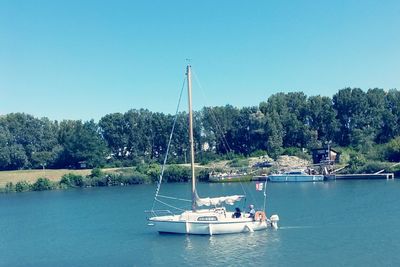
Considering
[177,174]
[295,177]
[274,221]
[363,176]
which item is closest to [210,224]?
[274,221]

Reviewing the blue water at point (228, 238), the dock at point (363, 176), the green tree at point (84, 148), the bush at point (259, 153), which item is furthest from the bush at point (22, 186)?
the dock at point (363, 176)

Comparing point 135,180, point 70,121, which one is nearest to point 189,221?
point 135,180

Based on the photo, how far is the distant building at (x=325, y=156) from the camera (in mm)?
128375

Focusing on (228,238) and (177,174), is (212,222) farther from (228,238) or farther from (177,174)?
(177,174)

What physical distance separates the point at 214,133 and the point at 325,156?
48.1 m

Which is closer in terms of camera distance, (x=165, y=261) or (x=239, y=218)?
(x=165, y=261)

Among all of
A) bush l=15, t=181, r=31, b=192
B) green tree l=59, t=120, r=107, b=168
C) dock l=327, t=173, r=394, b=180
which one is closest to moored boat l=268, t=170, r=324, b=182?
dock l=327, t=173, r=394, b=180

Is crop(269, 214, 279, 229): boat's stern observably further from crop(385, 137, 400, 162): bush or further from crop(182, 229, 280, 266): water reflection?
crop(385, 137, 400, 162): bush

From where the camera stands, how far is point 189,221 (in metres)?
51.1

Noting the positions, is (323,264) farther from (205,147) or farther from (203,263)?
(205,147)

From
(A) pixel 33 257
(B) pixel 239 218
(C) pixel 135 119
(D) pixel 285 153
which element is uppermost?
(C) pixel 135 119

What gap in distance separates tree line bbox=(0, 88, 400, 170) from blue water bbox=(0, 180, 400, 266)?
71286 mm

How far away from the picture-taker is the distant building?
421ft

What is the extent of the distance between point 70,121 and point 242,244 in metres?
140
